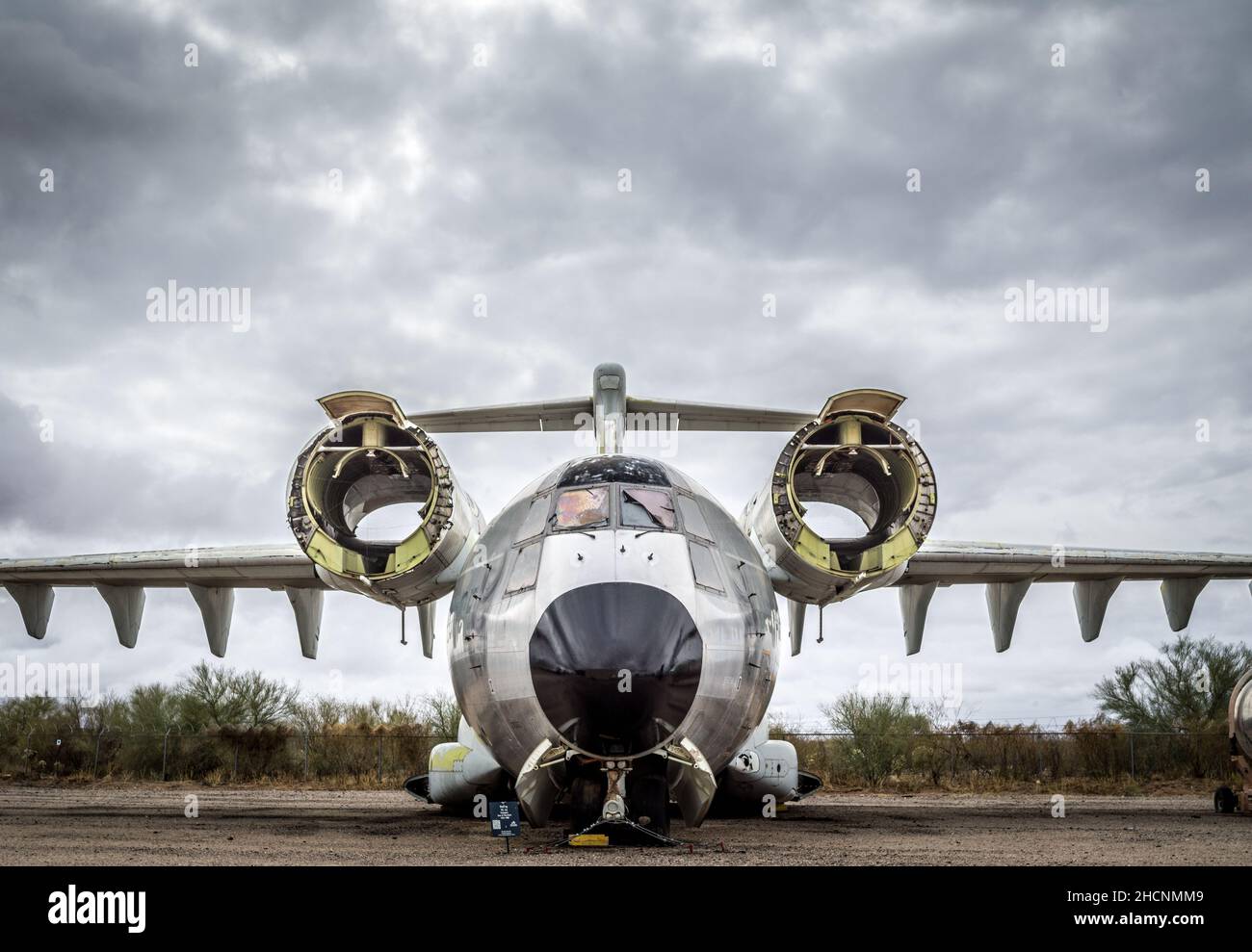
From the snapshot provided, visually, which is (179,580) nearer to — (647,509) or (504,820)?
(504,820)

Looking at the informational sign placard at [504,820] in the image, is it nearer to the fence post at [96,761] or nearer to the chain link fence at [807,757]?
the chain link fence at [807,757]

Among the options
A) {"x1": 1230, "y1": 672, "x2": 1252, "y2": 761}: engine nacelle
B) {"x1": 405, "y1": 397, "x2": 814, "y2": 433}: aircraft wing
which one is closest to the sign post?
{"x1": 405, "y1": 397, "x2": 814, "y2": 433}: aircraft wing

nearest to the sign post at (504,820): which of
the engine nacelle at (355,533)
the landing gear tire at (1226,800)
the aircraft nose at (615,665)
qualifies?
the aircraft nose at (615,665)

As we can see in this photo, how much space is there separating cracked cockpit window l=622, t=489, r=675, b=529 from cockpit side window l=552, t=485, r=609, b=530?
6.9 inches

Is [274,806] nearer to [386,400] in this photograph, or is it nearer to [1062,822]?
[386,400]

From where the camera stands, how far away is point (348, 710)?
42.0m

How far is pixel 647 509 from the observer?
8695 mm

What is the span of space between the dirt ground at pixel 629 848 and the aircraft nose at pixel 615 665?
867 millimetres

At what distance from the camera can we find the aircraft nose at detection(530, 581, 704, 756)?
7.14 m

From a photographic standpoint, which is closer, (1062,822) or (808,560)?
(808,560)

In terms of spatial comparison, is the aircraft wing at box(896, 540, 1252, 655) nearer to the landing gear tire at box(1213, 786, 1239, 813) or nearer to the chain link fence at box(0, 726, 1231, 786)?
the landing gear tire at box(1213, 786, 1239, 813)
